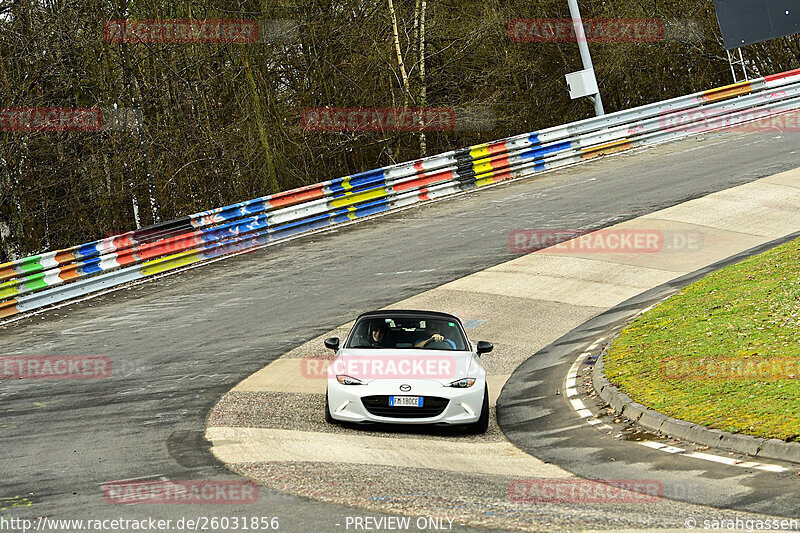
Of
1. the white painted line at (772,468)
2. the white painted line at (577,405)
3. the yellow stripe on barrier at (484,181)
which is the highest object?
the yellow stripe on barrier at (484,181)

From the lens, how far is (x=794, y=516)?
6.90 metres

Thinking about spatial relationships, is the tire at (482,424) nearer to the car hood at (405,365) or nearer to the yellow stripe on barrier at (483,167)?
the car hood at (405,365)

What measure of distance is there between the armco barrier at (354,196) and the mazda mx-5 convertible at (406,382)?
1006 cm

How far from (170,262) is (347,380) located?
1142cm

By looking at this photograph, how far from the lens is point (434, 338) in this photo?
40.4 feet

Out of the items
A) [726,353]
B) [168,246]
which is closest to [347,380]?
[726,353]

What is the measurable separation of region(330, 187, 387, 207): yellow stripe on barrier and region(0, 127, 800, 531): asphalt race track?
800 mm

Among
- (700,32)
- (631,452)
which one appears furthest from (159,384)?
(700,32)

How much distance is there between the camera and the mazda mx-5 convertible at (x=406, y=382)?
11.0 meters

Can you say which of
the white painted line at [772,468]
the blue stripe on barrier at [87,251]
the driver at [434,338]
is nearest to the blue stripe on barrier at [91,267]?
the blue stripe on barrier at [87,251]

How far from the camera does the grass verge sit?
9852mm

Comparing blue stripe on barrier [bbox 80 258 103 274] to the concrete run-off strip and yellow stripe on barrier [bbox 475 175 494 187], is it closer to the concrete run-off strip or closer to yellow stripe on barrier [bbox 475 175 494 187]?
the concrete run-off strip

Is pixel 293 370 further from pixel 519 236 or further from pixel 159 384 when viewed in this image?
pixel 519 236

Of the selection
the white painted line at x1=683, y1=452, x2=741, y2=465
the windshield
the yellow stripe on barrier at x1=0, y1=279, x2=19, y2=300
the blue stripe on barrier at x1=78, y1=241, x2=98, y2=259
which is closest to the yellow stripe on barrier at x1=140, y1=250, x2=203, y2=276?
the blue stripe on barrier at x1=78, y1=241, x2=98, y2=259
